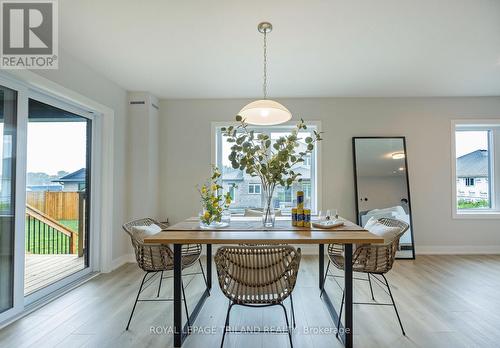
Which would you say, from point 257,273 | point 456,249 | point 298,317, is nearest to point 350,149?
point 456,249

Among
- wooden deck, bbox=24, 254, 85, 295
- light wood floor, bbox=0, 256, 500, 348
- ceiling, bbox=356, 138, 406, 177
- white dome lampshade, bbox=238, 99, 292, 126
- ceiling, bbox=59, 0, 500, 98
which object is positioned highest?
ceiling, bbox=59, 0, 500, 98

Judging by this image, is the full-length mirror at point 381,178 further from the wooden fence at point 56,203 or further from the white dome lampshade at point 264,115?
the wooden fence at point 56,203

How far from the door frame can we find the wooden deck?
0.32 feet

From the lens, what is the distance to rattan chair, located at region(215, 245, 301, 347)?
1611mm

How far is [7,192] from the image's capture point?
7.46ft

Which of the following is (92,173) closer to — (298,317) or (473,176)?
(298,317)

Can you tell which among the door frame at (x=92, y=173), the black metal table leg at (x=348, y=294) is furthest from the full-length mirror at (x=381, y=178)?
the door frame at (x=92, y=173)

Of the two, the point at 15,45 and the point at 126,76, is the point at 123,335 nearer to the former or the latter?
the point at 15,45

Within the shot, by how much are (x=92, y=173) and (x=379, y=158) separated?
429 centimetres

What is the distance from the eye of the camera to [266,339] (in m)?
2.01

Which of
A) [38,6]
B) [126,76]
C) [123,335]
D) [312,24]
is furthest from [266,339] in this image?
[126,76]

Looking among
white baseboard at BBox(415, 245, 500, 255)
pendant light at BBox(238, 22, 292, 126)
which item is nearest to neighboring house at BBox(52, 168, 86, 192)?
pendant light at BBox(238, 22, 292, 126)

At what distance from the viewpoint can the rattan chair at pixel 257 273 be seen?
63.4 inches

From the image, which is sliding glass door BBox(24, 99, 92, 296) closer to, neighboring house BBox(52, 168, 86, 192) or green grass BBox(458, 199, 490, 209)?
neighboring house BBox(52, 168, 86, 192)
